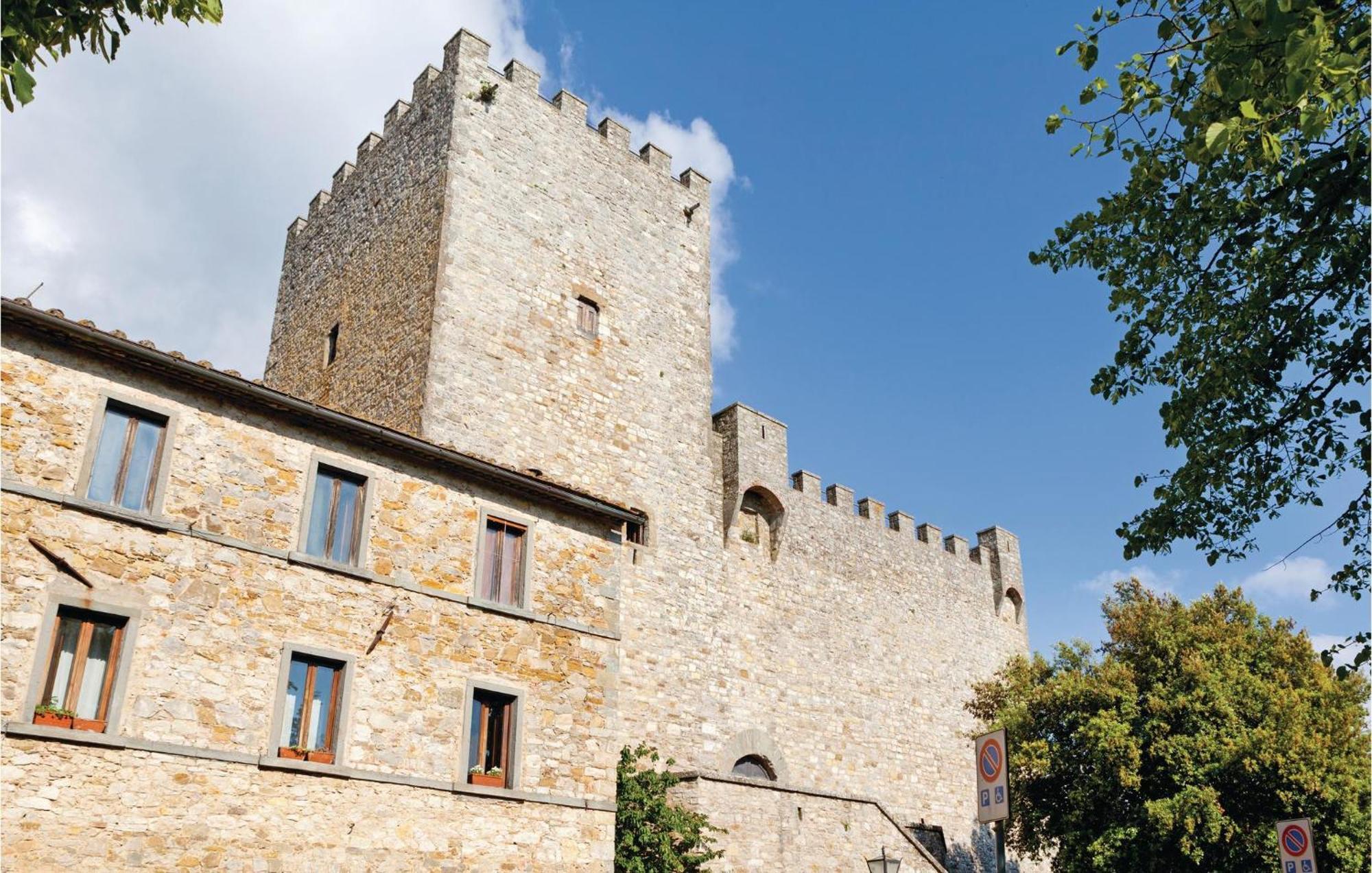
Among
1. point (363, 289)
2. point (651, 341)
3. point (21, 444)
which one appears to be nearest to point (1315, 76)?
point (21, 444)

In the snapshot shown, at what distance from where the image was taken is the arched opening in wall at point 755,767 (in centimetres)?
2038

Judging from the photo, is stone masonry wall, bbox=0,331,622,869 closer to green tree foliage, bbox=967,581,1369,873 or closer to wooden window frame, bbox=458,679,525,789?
wooden window frame, bbox=458,679,525,789

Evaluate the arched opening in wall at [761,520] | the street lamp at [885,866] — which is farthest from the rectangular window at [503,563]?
the arched opening in wall at [761,520]

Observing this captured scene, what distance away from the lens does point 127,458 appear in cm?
1055

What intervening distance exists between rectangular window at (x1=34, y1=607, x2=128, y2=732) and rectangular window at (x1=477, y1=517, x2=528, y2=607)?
3868mm

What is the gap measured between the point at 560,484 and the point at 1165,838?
12958 mm

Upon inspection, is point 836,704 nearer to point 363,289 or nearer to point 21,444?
point 363,289

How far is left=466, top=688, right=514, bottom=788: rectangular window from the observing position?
11.9 m

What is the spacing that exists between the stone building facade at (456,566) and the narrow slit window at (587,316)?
0.26 ft

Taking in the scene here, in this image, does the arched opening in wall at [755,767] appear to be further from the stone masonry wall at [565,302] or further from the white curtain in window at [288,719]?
the white curtain in window at [288,719]

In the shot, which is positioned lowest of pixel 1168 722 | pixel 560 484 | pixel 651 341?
pixel 1168 722

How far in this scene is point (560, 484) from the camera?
13.5 m

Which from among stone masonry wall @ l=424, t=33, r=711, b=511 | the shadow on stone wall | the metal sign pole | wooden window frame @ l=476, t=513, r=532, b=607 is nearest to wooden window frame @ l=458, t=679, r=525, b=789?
wooden window frame @ l=476, t=513, r=532, b=607

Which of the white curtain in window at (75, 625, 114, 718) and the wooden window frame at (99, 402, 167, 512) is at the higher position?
the wooden window frame at (99, 402, 167, 512)
